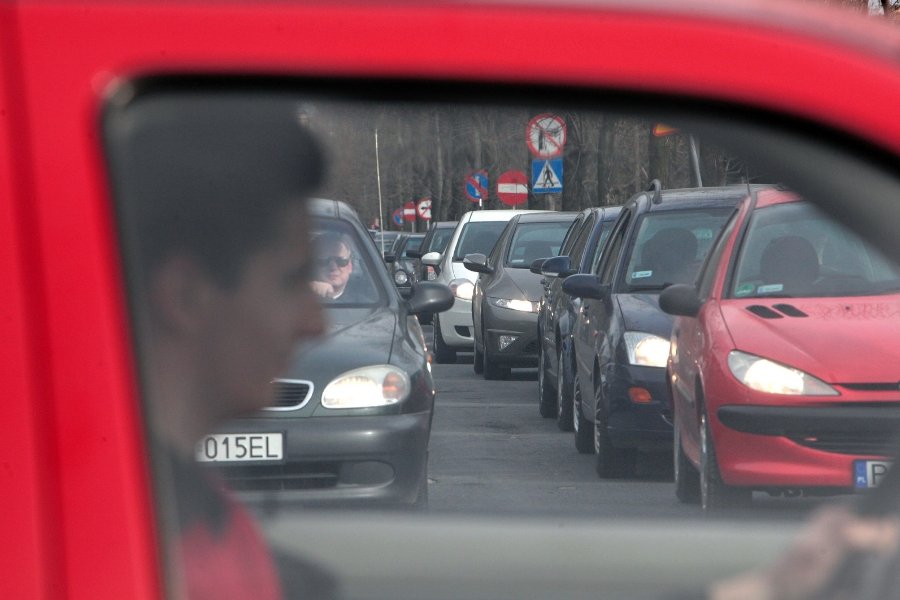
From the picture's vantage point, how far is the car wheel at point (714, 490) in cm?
152

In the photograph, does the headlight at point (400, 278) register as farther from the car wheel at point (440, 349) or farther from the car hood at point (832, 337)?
the car hood at point (832, 337)

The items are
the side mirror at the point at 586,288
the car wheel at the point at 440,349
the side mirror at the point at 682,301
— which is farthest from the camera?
the side mirror at the point at 586,288

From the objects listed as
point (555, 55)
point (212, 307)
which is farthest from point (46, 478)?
point (555, 55)

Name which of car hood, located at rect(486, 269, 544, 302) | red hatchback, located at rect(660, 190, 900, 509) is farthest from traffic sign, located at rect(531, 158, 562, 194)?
car hood, located at rect(486, 269, 544, 302)

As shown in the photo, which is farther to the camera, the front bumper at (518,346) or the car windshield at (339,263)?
the front bumper at (518,346)

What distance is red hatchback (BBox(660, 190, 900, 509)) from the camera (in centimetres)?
148

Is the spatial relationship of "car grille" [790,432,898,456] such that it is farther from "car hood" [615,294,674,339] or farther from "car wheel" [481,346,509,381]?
"car wheel" [481,346,509,381]

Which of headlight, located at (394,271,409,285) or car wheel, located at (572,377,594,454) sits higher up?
headlight, located at (394,271,409,285)

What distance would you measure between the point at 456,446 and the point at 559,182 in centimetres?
34

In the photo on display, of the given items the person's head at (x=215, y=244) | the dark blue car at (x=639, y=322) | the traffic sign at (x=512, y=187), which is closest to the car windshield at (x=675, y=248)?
the dark blue car at (x=639, y=322)

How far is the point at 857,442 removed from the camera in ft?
4.89

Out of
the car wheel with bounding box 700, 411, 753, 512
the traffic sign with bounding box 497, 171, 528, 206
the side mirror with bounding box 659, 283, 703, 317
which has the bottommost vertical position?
the car wheel with bounding box 700, 411, 753, 512

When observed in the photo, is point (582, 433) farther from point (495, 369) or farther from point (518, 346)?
point (518, 346)

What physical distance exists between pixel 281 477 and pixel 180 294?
0.76 ft
